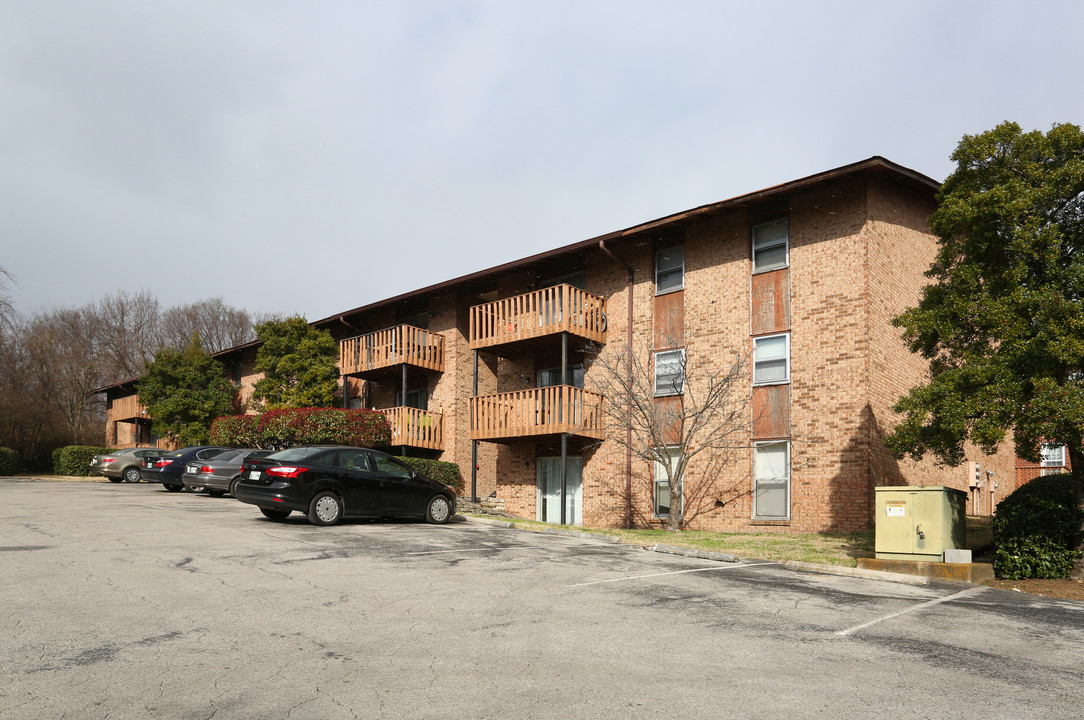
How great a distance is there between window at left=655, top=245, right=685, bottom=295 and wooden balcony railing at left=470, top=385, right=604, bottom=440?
10.9 ft

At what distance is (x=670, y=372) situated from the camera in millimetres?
20641

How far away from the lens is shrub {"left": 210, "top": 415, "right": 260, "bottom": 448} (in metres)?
27.8

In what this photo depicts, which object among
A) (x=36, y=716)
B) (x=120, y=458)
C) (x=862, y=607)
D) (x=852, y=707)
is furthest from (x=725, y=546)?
(x=120, y=458)

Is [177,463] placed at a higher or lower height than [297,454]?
lower

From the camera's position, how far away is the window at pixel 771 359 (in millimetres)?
18469

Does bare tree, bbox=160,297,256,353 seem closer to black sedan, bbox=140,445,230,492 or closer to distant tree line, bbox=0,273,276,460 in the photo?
distant tree line, bbox=0,273,276,460

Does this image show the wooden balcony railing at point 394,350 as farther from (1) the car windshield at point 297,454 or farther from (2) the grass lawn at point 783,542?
(1) the car windshield at point 297,454

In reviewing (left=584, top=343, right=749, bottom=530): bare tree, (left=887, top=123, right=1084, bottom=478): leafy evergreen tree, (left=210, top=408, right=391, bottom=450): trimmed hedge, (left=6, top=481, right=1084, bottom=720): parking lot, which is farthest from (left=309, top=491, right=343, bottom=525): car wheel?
(left=210, top=408, right=391, bottom=450): trimmed hedge

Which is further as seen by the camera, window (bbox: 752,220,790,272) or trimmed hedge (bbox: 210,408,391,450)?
trimmed hedge (bbox: 210,408,391,450)

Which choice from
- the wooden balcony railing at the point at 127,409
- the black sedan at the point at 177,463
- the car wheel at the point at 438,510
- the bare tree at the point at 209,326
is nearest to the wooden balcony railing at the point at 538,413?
the car wheel at the point at 438,510

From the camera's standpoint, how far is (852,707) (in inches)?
207

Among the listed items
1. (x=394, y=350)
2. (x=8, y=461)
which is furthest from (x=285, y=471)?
(x=8, y=461)

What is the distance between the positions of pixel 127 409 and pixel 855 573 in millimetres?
39651

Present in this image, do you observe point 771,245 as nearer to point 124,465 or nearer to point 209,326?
point 124,465
